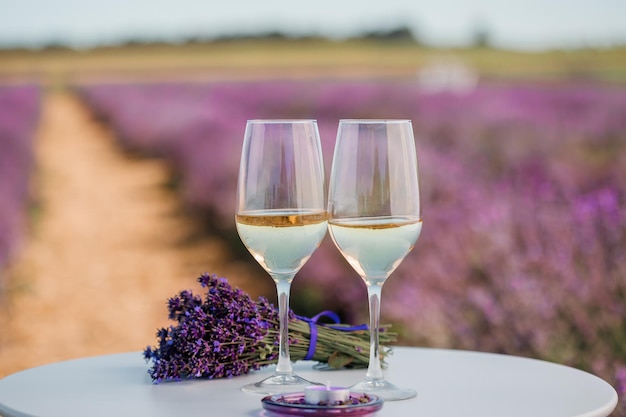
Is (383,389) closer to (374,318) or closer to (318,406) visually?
(374,318)

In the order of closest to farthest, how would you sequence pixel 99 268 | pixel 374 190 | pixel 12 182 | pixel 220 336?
1. pixel 374 190
2. pixel 220 336
3. pixel 99 268
4. pixel 12 182

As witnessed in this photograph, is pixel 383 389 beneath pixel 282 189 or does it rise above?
beneath

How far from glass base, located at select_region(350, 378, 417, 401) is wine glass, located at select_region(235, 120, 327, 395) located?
0.26 m

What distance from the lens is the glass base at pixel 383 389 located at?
1960mm

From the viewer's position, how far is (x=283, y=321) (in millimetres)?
2043

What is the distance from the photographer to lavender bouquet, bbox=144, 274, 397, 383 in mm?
2102

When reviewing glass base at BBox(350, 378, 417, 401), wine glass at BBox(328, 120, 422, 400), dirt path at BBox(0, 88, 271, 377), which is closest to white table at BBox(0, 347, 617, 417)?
glass base at BBox(350, 378, 417, 401)

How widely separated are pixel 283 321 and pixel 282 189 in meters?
0.27

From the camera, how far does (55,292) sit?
925cm

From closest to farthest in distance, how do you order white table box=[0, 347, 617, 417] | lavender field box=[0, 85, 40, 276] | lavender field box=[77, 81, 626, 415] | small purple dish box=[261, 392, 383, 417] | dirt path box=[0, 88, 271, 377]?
small purple dish box=[261, 392, 383, 417]
white table box=[0, 347, 617, 417]
lavender field box=[77, 81, 626, 415]
dirt path box=[0, 88, 271, 377]
lavender field box=[0, 85, 40, 276]

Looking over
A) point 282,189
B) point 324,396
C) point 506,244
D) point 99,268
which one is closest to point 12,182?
point 99,268

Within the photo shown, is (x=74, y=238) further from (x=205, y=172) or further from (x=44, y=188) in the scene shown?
(x=44, y=188)

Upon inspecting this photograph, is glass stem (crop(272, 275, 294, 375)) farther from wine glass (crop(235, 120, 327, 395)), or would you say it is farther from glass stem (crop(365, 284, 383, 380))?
glass stem (crop(365, 284, 383, 380))

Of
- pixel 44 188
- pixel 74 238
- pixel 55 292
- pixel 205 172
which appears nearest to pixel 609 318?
pixel 55 292
